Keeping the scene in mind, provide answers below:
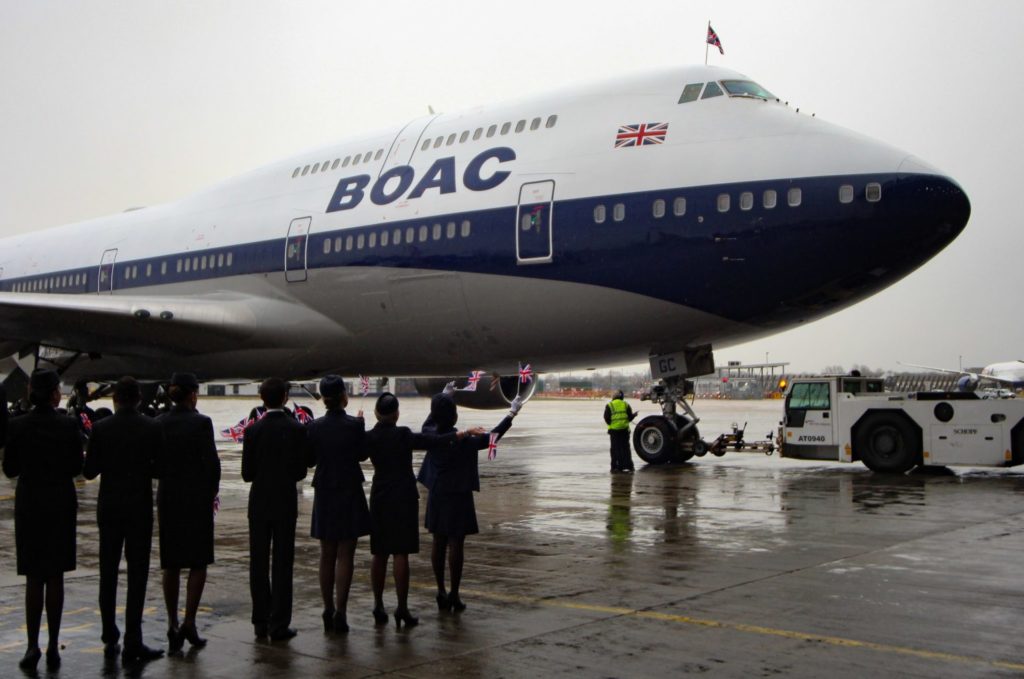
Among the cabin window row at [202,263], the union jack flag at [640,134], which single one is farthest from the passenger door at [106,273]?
the union jack flag at [640,134]

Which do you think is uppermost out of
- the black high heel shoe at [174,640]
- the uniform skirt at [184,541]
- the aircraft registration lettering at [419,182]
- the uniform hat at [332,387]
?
the aircraft registration lettering at [419,182]

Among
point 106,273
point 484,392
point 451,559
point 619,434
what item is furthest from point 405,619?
point 106,273

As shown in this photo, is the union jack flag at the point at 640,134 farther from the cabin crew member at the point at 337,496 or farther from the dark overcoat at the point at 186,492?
the dark overcoat at the point at 186,492

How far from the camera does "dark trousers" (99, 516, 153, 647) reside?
17.7ft

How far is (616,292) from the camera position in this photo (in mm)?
13117

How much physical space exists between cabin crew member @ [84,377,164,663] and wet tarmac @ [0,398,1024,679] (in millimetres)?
380

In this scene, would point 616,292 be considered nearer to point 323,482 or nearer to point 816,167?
point 816,167

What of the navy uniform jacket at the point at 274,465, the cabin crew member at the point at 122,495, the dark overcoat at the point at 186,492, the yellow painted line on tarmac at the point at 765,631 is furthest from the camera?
the navy uniform jacket at the point at 274,465

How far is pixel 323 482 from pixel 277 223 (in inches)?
449

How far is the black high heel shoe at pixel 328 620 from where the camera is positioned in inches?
226

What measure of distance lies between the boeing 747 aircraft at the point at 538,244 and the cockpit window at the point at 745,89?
0.03 meters

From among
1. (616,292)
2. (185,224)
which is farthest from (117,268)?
(616,292)

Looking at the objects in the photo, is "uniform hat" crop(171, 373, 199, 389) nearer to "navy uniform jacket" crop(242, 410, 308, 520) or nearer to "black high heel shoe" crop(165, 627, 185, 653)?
"navy uniform jacket" crop(242, 410, 308, 520)

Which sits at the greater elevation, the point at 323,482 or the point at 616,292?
the point at 616,292
